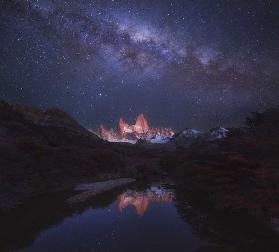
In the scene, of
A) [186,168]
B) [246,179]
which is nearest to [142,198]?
[246,179]

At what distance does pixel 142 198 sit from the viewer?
31.9m

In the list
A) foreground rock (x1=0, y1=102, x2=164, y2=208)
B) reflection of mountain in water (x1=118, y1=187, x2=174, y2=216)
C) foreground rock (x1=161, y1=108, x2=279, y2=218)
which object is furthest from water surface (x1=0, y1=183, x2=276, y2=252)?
foreground rock (x1=0, y1=102, x2=164, y2=208)

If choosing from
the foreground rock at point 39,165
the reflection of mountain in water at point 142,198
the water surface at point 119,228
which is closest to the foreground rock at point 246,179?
the water surface at point 119,228

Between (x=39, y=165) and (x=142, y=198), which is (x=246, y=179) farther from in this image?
(x=39, y=165)

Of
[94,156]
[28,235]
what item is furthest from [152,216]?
[94,156]

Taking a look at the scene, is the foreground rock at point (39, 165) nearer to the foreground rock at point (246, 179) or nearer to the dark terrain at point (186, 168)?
the dark terrain at point (186, 168)

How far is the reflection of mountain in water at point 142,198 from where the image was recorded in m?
27.8

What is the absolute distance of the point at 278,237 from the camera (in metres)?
18.4

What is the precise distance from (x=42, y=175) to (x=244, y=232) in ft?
85.9

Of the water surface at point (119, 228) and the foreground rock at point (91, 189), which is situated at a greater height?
the foreground rock at point (91, 189)

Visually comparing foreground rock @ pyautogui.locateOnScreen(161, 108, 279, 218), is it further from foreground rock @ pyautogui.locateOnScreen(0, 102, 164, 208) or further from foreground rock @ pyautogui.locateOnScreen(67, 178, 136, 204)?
foreground rock @ pyautogui.locateOnScreen(0, 102, 164, 208)

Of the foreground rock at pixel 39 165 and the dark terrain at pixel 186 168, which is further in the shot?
the foreground rock at pixel 39 165

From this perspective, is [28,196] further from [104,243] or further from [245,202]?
[245,202]

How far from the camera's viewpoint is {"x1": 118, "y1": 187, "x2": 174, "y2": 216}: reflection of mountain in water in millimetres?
27828
